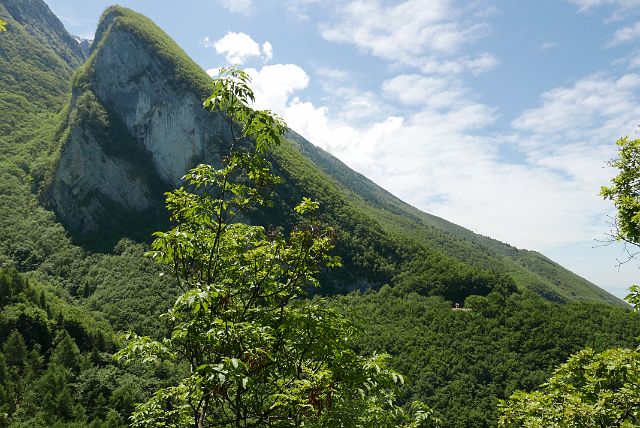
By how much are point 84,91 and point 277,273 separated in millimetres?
197365

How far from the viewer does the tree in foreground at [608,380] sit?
380 inches

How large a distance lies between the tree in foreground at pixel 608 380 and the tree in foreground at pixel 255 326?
19.3 feet

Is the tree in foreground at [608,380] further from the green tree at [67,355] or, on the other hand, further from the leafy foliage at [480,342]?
the green tree at [67,355]

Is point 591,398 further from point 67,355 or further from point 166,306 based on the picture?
point 166,306

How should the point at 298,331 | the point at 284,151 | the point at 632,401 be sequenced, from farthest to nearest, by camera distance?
the point at 284,151
the point at 632,401
the point at 298,331

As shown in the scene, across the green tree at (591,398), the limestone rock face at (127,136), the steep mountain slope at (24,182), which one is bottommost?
the steep mountain slope at (24,182)

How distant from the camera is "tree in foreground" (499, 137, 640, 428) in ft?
31.7

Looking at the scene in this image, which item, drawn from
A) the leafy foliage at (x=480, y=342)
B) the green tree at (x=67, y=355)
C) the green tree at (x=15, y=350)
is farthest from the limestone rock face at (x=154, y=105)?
the green tree at (x=15, y=350)

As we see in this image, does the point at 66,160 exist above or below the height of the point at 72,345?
above

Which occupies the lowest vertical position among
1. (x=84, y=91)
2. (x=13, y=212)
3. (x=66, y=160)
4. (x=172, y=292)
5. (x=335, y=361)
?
(x=13, y=212)

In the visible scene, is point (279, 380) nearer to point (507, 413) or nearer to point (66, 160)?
point (507, 413)

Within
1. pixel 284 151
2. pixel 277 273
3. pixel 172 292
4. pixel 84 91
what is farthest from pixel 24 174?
pixel 277 273

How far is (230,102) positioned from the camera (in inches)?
242

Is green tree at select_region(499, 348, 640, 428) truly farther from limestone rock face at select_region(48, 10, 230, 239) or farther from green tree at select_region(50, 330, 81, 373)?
limestone rock face at select_region(48, 10, 230, 239)
